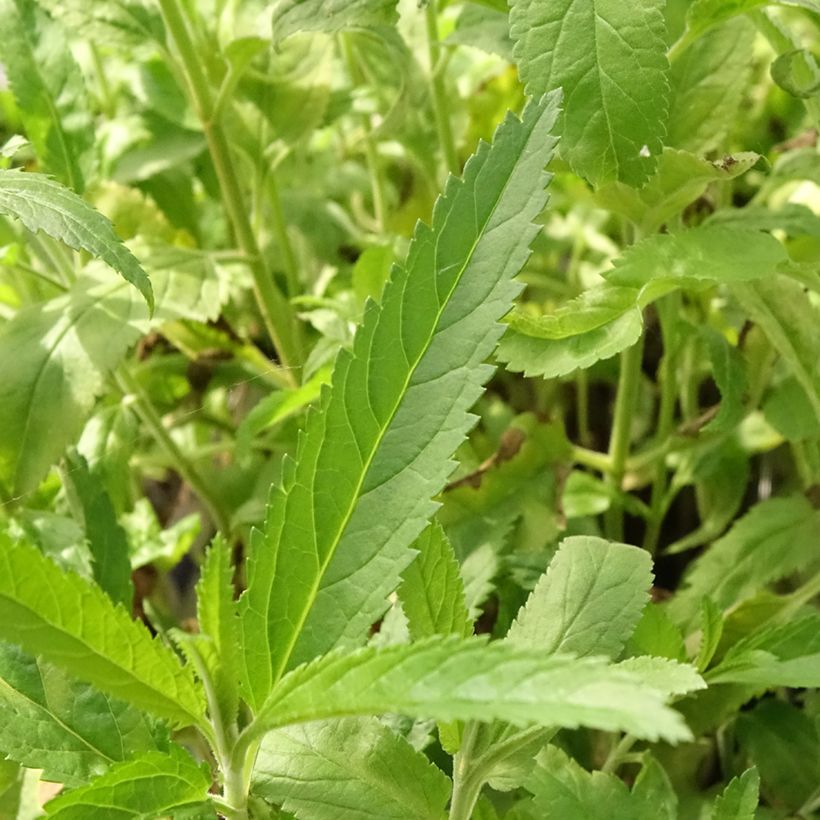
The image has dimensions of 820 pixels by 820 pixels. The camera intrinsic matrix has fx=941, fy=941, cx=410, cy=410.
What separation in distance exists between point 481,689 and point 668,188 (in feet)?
1.00

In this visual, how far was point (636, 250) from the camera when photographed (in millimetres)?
418

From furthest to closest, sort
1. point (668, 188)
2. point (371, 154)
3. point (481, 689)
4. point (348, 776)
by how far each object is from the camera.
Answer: point (371, 154), point (668, 188), point (348, 776), point (481, 689)

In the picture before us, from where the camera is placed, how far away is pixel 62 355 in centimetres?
49

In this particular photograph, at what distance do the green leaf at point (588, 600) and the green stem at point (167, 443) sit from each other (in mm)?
318

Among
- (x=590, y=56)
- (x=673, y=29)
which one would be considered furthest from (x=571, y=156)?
(x=673, y=29)

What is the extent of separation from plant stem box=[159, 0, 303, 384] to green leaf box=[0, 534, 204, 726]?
31 cm

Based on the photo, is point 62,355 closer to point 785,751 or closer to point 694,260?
point 694,260

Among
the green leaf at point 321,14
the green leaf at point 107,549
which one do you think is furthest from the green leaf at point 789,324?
the green leaf at point 107,549

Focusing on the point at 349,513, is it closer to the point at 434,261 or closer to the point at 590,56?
the point at 434,261

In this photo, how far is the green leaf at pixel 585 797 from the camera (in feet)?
1.24

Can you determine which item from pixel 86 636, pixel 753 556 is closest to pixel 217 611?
pixel 86 636

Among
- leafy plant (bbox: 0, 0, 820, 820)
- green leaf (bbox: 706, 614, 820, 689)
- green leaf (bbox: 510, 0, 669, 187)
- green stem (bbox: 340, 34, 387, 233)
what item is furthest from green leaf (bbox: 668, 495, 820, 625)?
green stem (bbox: 340, 34, 387, 233)

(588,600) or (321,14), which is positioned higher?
(321,14)

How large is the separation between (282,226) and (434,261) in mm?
394
